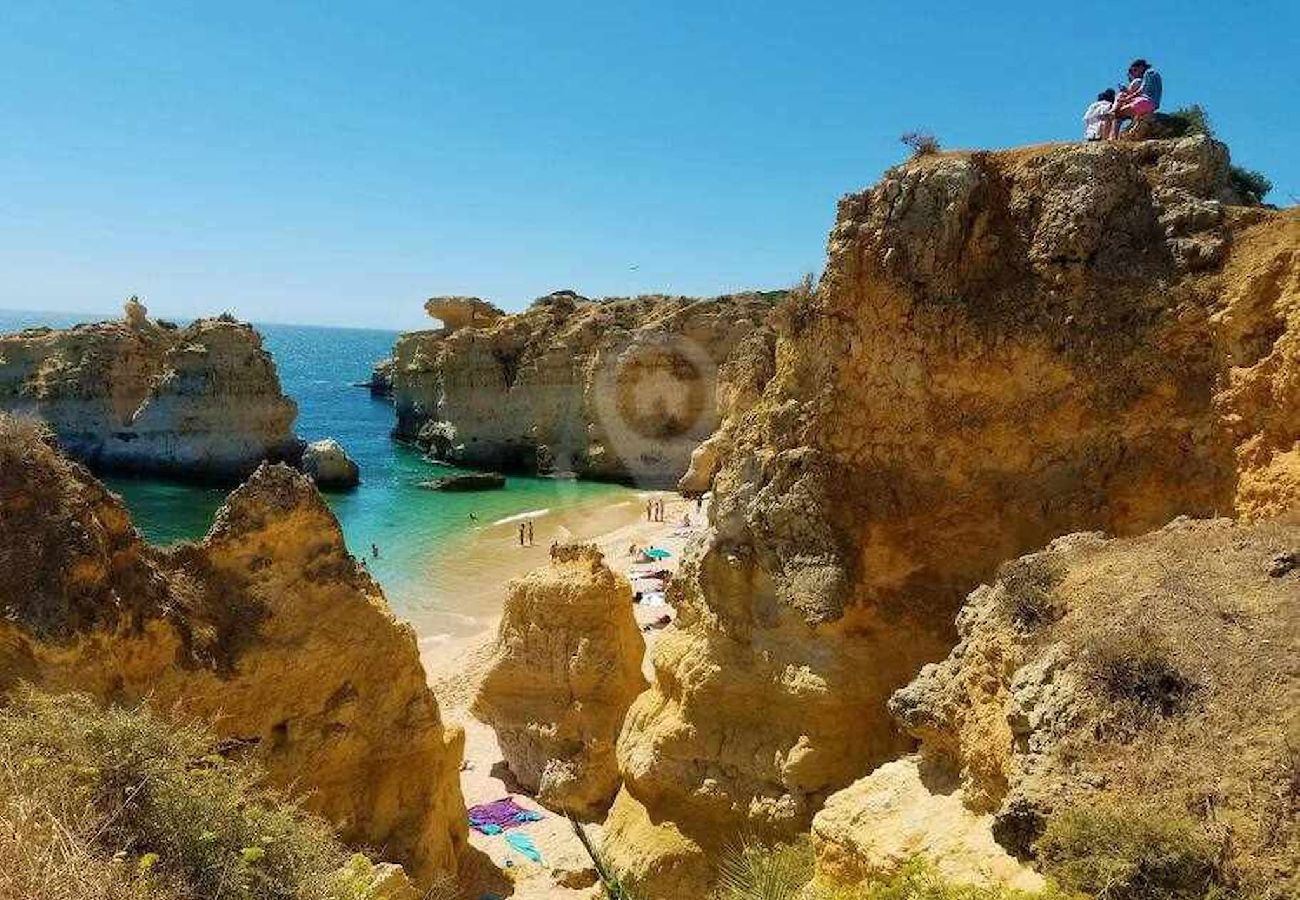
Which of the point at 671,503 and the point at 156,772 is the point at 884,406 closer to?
the point at 156,772

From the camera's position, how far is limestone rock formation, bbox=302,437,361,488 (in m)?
49.7

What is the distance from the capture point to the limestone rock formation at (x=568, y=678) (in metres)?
14.5

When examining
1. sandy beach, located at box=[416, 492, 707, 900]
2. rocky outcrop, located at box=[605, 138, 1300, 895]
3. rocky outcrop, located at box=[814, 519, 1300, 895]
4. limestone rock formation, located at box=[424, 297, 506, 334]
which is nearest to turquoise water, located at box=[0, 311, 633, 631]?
sandy beach, located at box=[416, 492, 707, 900]

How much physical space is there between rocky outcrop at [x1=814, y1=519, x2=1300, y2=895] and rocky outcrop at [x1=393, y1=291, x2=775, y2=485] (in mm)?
40516

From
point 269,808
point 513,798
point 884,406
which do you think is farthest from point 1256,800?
point 513,798

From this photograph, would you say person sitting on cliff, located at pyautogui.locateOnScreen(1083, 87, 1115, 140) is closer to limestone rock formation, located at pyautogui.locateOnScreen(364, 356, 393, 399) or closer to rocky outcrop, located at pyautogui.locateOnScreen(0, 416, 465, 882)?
rocky outcrop, located at pyautogui.locateOnScreen(0, 416, 465, 882)

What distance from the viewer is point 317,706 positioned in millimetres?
9695

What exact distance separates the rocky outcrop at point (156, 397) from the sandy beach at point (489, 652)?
19225mm

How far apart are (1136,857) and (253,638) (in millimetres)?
8696

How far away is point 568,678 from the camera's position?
580 inches

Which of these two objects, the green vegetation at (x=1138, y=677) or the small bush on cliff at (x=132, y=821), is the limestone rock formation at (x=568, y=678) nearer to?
the small bush on cliff at (x=132, y=821)

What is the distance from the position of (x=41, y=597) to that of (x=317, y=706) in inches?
125

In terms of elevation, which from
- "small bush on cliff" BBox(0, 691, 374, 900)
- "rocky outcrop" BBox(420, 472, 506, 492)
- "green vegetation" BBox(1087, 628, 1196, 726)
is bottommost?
"rocky outcrop" BBox(420, 472, 506, 492)

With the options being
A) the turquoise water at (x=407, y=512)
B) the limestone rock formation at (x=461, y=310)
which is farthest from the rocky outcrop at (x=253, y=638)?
the limestone rock formation at (x=461, y=310)
